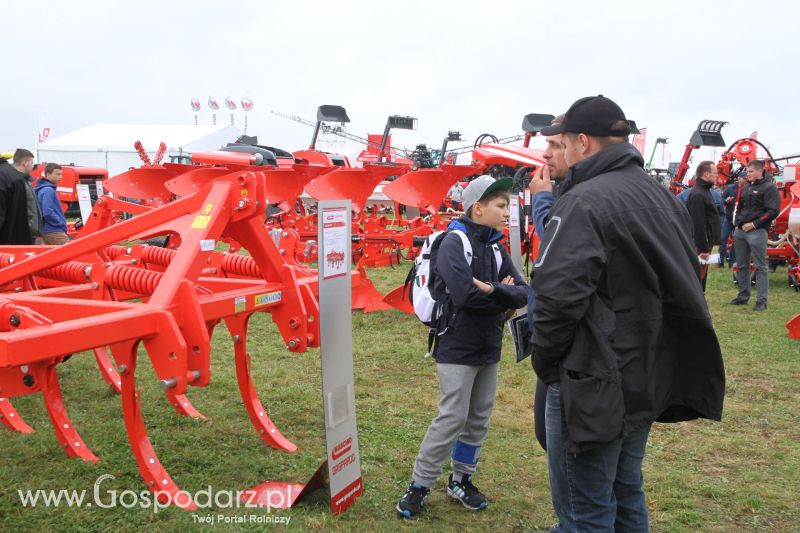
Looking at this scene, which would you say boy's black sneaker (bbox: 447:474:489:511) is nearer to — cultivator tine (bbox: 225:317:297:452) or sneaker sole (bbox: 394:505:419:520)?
sneaker sole (bbox: 394:505:419:520)

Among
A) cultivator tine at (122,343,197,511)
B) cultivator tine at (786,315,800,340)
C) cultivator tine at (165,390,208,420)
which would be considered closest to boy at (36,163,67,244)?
cultivator tine at (165,390,208,420)

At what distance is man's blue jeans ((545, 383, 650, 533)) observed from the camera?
2072mm

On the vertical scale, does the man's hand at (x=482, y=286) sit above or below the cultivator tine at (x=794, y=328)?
above

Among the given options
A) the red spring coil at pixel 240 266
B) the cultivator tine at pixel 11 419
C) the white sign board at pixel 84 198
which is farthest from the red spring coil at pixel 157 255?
the white sign board at pixel 84 198

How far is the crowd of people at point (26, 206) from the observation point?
5668 millimetres

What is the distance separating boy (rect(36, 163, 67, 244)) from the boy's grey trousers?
5960mm

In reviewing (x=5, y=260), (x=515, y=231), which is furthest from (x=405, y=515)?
(x=515, y=231)

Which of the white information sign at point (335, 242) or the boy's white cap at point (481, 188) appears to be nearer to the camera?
the white information sign at point (335, 242)

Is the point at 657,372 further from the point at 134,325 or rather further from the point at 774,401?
the point at 774,401

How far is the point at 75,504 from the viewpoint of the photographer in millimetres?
3070

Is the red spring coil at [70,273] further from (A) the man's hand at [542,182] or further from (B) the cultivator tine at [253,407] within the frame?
(A) the man's hand at [542,182]

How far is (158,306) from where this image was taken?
2.58 meters

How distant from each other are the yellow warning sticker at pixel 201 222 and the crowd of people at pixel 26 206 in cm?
359

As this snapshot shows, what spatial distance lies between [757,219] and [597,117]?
7.15 metres
